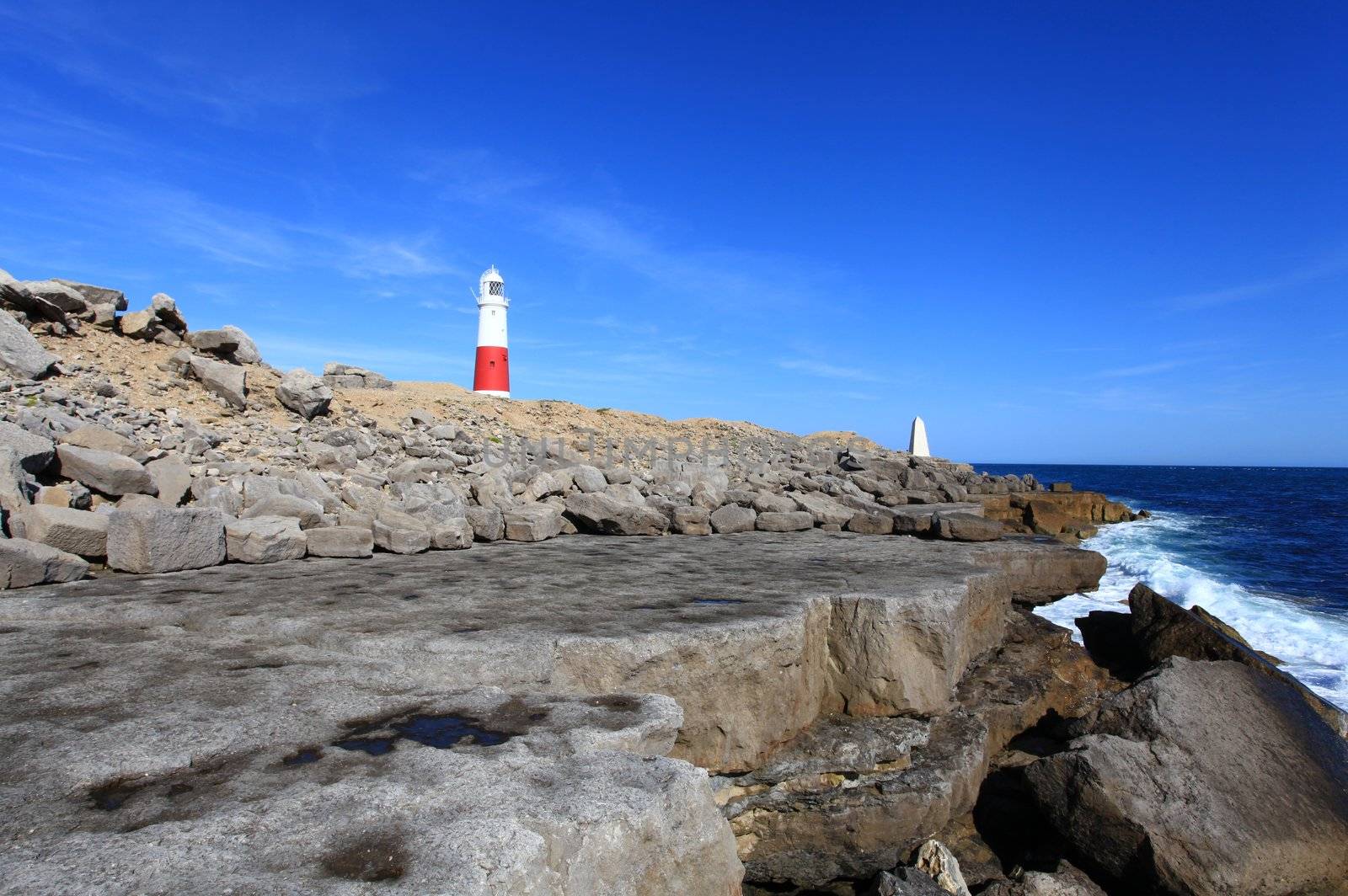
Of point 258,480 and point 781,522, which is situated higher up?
point 258,480

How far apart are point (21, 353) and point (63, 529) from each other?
5.14m

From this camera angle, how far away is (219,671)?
11.5ft

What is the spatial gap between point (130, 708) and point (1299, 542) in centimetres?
3238

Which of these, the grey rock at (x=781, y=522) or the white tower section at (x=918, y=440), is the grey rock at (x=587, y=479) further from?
the white tower section at (x=918, y=440)

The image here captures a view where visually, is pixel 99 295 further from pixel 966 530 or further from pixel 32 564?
pixel 966 530

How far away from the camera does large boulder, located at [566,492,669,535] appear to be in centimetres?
883

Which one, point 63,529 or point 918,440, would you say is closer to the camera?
point 63,529

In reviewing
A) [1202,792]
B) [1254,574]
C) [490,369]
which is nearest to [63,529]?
[1202,792]

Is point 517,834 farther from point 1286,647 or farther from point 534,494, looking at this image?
point 1286,647

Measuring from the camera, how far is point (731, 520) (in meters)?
9.34

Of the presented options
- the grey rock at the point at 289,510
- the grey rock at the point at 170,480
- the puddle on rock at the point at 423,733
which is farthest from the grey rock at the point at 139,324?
the puddle on rock at the point at 423,733

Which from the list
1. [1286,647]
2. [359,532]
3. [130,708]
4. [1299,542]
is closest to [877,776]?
[130,708]

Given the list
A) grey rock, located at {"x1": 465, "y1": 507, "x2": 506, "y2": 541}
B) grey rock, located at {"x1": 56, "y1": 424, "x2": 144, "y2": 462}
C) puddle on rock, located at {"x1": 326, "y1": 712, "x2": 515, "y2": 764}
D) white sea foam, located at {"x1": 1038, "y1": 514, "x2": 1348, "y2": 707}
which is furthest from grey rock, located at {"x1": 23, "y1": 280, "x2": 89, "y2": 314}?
white sea foam, located at {"x1": 1038, "y1": 514, "x2": 1348, "y2": 707}

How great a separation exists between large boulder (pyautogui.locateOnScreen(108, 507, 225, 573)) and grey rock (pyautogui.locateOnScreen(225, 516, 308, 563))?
272mm
